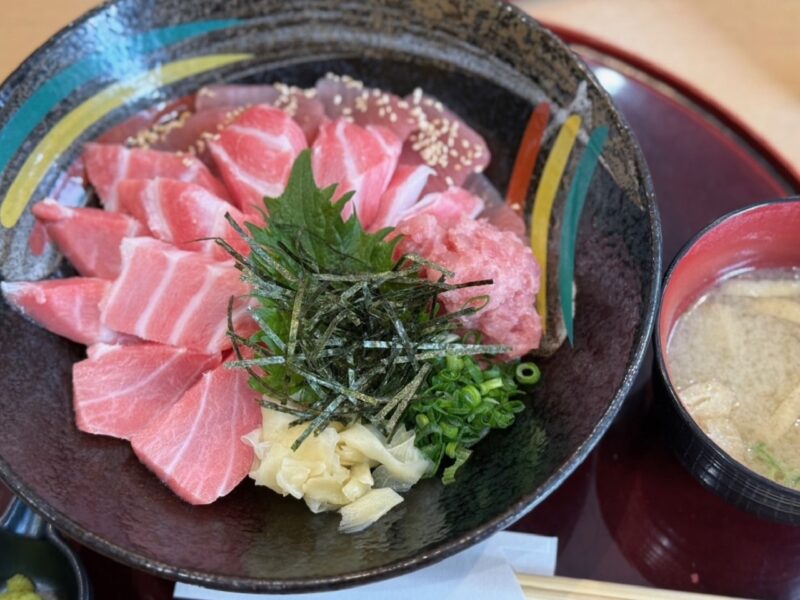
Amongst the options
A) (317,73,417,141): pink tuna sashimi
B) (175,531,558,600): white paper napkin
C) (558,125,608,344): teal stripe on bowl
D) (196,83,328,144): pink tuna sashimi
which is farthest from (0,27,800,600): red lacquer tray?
(196,83,328,144): pink tuna sashimi

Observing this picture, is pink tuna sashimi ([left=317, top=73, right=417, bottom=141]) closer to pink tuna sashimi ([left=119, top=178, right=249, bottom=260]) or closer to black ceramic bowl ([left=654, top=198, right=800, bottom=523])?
pink tuna sashimi ([left=119, top=178, right=249, bottom=260])

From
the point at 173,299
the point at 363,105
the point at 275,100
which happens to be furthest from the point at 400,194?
the point at 173,299

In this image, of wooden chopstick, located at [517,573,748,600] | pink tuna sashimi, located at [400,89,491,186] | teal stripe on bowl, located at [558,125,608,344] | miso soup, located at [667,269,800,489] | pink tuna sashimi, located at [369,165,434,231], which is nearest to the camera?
wooden chopstick, located at [517,573,748,600]

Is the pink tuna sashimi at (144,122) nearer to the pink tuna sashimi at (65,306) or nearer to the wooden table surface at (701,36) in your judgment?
the pink tuna sashimi at (65,306)

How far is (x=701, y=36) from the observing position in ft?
9.29

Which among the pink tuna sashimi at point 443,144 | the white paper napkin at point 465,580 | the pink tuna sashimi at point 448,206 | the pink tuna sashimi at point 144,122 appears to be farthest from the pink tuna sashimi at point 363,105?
the white paper napkin at point 465,580

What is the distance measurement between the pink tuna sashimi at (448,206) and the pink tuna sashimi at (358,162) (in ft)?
0.38

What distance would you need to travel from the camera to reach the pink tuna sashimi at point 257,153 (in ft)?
6.70

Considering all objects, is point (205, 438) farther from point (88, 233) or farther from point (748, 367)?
point (748, 367)

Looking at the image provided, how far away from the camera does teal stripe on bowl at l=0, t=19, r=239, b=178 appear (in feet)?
6.31

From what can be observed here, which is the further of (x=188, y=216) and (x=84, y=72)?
(x=84, y=72)

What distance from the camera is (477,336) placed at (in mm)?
1789

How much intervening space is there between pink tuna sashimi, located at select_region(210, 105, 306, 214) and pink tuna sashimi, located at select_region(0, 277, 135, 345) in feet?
1.47

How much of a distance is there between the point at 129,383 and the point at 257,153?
714mm
